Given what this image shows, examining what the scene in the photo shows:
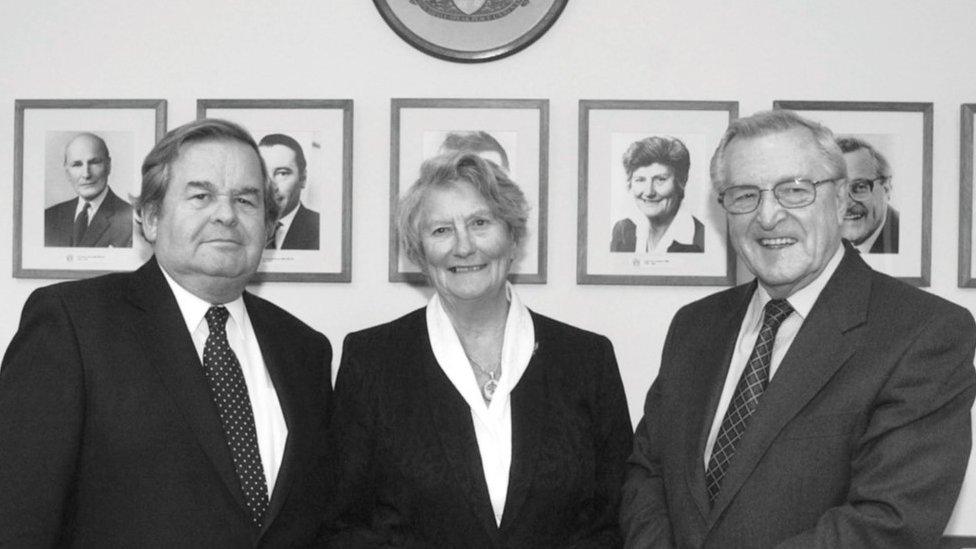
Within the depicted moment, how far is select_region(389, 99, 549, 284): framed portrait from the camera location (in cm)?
275

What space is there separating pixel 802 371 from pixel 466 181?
898mm

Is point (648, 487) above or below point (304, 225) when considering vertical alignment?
below

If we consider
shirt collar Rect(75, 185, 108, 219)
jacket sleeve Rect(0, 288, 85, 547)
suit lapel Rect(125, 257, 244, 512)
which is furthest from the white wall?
jacket sleeve Rect(0, 288, 85, 547)

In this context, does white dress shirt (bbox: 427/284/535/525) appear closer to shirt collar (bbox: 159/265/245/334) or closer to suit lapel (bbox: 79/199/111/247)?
shirt collar (bbox: 159/265/245/334)

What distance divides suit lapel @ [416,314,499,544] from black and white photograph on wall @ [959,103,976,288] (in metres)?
1.70

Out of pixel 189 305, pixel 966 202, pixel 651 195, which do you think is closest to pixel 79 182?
pixel 189 305

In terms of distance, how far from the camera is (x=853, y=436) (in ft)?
5.51

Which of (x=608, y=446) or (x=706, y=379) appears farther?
(x=608, y=446)

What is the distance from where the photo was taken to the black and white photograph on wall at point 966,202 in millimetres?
2725

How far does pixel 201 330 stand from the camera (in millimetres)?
1963

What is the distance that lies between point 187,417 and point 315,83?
1.36 metres

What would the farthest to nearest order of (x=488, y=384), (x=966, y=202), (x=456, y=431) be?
(x=966, y=202) < (x=488, y=384) < (x=456, y=431)

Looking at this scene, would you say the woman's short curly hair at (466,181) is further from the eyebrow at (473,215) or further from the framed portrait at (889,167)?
the framed portrait at (889,167)

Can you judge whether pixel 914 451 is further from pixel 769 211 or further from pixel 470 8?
pixel 470 8
